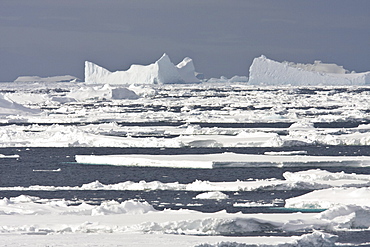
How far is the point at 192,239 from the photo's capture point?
Result: 33.2 feet

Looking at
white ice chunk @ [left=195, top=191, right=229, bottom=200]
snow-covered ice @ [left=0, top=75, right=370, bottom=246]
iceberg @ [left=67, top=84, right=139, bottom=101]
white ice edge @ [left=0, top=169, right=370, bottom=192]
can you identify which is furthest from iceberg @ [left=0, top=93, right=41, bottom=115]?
white ice chunk @ [left=195, top=191, right=229, bottom=200]

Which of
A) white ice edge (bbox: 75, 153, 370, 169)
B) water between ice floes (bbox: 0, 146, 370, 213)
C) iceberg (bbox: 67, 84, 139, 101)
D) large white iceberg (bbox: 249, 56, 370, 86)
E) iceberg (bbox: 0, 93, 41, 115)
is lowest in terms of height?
water between ice floes (bbox: 0, 146, 370, 213)

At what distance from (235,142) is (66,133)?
21.8 ft

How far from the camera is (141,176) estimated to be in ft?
61.7

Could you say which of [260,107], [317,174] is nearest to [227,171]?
[317,174]

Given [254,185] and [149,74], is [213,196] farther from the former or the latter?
[149,74]

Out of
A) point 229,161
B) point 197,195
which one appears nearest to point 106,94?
point 229,161

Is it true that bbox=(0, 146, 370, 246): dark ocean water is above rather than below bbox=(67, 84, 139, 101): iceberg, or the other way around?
below

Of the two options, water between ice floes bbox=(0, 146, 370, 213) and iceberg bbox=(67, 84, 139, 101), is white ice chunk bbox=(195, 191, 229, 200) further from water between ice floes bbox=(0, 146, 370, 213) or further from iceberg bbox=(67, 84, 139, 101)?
iceberg bbox=(67, 84, 139, 101)

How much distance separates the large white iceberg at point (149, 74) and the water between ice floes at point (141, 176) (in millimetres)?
63039

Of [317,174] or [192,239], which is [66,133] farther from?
[192,239]

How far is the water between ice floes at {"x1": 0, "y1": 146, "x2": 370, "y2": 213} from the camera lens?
46.6 feet

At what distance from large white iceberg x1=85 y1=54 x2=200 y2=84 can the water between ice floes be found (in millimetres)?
63039

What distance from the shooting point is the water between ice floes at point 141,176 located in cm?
1420
